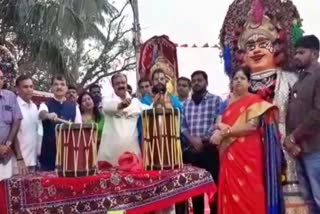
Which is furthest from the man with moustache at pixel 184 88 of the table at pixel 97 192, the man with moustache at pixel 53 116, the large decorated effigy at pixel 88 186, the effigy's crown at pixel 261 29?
the table at pixel 97 192

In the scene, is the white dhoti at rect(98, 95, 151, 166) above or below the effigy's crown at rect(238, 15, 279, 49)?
below

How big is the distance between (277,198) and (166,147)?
1.18 m

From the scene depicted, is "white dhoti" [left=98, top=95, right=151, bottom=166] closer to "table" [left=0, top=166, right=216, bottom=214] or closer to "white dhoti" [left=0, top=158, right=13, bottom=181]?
"table" [left=0, top=166, right=216, bottom=214]

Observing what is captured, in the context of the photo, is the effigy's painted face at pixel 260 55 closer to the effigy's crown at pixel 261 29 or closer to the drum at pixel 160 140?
the effigy's crown at pixel 261 29

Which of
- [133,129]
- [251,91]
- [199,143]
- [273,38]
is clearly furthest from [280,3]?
[133,129]

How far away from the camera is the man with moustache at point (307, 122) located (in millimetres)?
5305

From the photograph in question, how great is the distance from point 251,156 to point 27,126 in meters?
2.18

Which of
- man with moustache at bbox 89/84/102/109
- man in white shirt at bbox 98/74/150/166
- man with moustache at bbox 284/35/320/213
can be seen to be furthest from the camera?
man with moustache at bbox 89/84/102/109

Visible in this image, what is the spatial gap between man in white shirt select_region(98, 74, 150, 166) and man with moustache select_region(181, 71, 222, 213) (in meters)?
0.92

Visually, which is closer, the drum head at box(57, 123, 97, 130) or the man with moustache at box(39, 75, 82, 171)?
the drum head at box(57, 123, 97, 130)

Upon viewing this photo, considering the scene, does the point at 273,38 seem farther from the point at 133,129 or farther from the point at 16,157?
the point at 16,157

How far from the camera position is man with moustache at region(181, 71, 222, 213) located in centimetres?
646

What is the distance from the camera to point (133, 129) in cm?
569

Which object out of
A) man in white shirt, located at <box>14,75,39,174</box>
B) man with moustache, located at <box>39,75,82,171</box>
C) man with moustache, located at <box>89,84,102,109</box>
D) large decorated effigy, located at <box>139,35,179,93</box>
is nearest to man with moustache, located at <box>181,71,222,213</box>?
man with moustache, located at <box>89,84,102,109</box>
